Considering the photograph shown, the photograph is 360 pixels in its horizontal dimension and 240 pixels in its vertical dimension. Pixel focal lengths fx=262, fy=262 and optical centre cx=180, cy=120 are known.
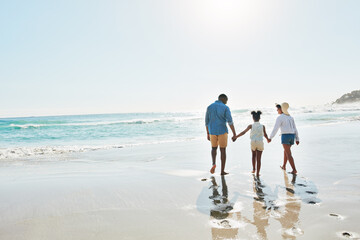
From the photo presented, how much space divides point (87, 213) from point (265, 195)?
9.24ft

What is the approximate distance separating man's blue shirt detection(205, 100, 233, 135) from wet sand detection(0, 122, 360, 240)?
1079mm

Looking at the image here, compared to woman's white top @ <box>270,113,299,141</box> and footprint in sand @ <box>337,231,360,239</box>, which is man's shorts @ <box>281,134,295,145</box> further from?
footprint in sand @ <box>337,231,360,239</box>

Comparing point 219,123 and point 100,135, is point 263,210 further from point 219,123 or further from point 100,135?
point 100,135

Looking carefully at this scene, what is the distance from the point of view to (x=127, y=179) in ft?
19.0

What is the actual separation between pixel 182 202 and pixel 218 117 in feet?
9.03

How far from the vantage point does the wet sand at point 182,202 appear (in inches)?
120

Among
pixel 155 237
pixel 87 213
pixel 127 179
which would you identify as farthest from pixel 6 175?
Result: pixel 155 237

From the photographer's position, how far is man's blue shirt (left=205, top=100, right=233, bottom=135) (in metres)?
6.29

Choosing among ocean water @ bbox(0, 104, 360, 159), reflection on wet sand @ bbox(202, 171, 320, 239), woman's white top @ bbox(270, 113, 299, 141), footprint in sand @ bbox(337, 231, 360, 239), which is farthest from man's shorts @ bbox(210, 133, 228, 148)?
ocean water @ bbox(0, 104, 360, 159)

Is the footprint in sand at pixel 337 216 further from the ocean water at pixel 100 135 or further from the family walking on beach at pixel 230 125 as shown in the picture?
the ocean water at pixel 100 135

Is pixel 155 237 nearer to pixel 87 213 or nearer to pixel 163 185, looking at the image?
pixel 87 213

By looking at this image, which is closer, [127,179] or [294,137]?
[127,179]

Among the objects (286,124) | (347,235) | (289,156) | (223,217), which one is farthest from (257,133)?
(347,235)

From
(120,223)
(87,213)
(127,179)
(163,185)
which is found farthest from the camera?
(127,179)
